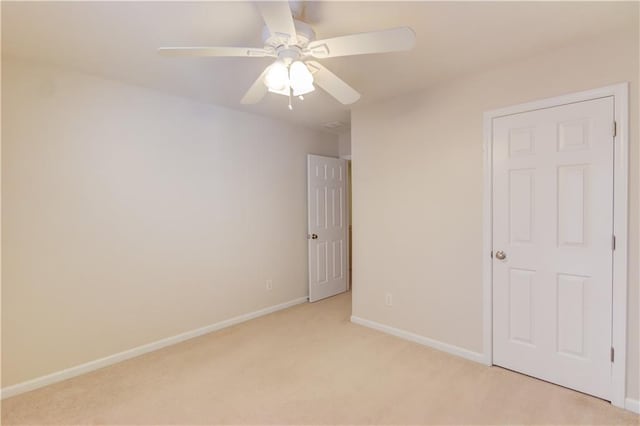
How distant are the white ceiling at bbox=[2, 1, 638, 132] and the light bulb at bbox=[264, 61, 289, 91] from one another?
31 centimetres

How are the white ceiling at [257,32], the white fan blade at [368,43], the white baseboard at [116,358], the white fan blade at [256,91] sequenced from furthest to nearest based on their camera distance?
the white baseboard at [116,358] < the white fan blade at [256,91] < the white ceiling at [257,32] < the white fan blade at [368,43]

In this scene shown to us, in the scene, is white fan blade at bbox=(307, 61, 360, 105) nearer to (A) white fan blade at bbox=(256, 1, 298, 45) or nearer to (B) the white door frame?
(A) white fan blade at bbox=(256, 1, 298, 45)

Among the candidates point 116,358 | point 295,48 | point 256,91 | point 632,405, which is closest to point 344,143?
point 256,91

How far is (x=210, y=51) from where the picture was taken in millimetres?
1540

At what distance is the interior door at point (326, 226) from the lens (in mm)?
4262

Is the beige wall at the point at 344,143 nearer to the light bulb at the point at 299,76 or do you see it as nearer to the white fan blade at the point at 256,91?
the white fan blade at the point at 256,91

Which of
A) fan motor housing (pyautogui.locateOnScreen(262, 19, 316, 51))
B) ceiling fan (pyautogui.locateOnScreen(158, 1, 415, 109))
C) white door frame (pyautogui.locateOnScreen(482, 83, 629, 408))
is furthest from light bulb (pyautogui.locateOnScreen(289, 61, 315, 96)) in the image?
white door frame (pyautogui.locateOnScreen(482, 83, 629, 408))

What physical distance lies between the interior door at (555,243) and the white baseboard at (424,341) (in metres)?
0.17

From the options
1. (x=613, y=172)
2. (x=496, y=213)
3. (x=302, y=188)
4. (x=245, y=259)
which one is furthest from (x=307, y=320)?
(x=613, y=172)

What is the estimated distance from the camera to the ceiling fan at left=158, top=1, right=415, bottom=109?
1.35 m

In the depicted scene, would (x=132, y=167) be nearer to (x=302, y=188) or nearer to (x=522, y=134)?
(x=302, y=188)

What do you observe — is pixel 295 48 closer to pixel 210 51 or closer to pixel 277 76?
pixel 277 76

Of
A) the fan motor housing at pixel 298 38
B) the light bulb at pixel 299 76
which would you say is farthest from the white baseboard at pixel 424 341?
the fan motor housing at pixel 298 38

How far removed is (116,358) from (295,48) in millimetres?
2799
